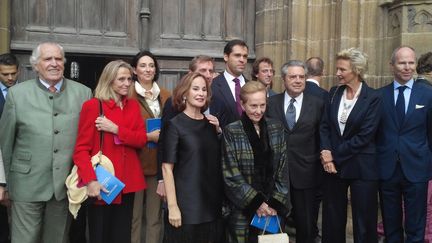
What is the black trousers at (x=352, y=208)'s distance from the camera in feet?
13.2

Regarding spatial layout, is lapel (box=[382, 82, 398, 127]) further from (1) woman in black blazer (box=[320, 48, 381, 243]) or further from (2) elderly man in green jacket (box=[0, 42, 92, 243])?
(2) elderly man in green jacket (box=[0, 42, 92, 243])

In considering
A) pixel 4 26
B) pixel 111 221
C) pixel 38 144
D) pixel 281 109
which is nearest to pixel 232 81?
pixel 281 109

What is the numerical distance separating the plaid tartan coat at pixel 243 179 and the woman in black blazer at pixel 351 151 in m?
0.75

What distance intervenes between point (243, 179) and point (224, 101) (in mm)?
1077

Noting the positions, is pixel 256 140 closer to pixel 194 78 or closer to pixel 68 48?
pixel 194 78

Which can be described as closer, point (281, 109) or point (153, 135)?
point (153, 135)

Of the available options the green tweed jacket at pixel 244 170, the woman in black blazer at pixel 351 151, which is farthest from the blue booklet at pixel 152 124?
the woman in black blazer at pixel 351 151

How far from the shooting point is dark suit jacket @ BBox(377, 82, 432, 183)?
400 centimetres

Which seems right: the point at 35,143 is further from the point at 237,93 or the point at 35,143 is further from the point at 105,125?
the point at 237,93

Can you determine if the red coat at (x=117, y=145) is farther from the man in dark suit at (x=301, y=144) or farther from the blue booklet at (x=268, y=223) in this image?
the man in dark suit at (x=301, y=144)

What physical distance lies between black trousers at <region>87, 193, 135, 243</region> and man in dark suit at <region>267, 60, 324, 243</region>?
1.40 metres

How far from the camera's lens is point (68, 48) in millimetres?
5711

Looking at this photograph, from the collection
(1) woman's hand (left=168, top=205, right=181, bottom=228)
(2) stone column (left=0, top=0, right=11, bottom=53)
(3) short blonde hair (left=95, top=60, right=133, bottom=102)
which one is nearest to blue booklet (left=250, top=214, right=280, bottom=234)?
(1) woman's hand (left=168, top=205, right=181, bottom=228)

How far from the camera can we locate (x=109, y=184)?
3307 millimetres
